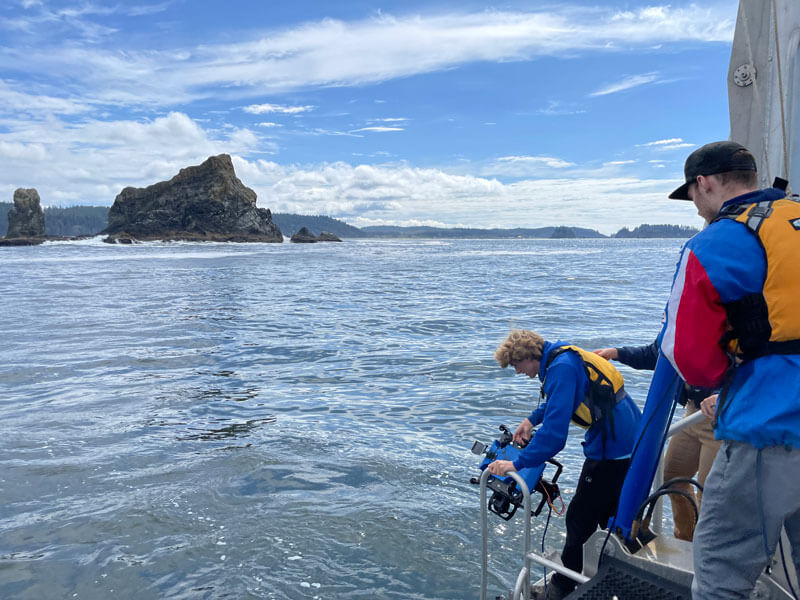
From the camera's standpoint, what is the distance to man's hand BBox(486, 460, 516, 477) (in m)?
3.83

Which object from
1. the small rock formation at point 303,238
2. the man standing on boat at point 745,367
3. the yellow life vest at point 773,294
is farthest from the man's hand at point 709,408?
the small rock formation at point 303,238

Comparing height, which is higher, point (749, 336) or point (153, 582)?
point (749, 336)

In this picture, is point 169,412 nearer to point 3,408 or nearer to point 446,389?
point 3,408

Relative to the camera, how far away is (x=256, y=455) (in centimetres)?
830

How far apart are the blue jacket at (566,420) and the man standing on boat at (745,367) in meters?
1.32

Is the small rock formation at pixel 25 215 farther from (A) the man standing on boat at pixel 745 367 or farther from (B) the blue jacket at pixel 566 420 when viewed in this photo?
(A) the man standing on boat at pixel 745 367

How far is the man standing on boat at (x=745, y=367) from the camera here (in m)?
2.23

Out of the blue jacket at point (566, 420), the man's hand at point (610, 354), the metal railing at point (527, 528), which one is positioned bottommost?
the metal railing at point (527, 528)

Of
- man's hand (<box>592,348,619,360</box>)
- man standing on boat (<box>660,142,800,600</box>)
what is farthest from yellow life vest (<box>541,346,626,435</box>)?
man standing on boat (<box>660,142,800,600</box>)

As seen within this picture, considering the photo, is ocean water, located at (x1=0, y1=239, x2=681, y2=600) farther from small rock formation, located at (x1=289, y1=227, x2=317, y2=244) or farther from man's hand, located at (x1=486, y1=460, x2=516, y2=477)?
small rock formation, located at (x1=289, y1=227, x2=317, y2=244)

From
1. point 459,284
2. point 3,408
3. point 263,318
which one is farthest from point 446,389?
point 459,284

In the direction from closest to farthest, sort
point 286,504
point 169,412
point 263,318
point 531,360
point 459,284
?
point 531,360 < point 286,504 < point 169,412 < point 263,318 < point 459,284

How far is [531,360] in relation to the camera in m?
4.10

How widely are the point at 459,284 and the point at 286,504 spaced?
29897mm
